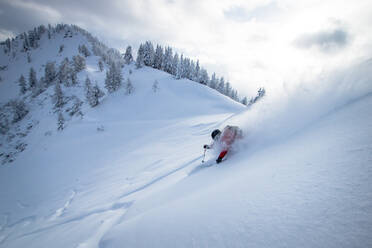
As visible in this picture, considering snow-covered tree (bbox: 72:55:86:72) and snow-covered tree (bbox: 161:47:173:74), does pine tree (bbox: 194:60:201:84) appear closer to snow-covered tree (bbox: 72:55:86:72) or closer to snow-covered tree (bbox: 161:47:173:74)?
snow-covered tree (bbox: 161:47:173:74)

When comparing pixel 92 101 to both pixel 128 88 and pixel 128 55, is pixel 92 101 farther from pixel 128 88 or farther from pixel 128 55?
pixel 128 55

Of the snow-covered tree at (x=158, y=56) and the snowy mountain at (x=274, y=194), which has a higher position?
the snow-covered tree at (x=158, y=56)

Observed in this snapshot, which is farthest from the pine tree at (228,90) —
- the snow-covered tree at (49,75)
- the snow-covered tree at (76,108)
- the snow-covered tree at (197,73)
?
the snow-covered tree at (49,75)

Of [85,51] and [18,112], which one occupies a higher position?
[85,51]

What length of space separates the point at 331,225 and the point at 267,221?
514mm

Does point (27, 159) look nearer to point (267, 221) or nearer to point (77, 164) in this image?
point (77, 164)

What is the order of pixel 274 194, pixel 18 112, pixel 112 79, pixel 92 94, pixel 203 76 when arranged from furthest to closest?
1. pixel 203 76
2. pixel 112 79
3. pixel 18 112
4. pixel 92 94
5. pixel 274 194

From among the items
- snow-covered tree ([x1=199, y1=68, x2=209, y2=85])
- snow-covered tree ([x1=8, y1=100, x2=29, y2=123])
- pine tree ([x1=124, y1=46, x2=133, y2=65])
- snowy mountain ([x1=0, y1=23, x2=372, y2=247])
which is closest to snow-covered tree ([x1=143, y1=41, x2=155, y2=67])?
pine tree ([x1=124, y1=46, x2=133, y2=65])

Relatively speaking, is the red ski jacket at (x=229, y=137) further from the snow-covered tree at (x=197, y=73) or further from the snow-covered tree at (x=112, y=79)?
the snow-covered tree at (x=197, y=73)

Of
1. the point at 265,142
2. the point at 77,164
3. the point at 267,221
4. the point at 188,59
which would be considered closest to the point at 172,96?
the point at 77,164

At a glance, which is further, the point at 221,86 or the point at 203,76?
the point at 221,86

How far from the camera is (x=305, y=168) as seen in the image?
205 cm

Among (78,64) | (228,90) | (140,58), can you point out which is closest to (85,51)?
(78,64)

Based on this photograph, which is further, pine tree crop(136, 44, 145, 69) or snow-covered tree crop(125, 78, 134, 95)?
pine tree crop(136, 44, 145, 69)
